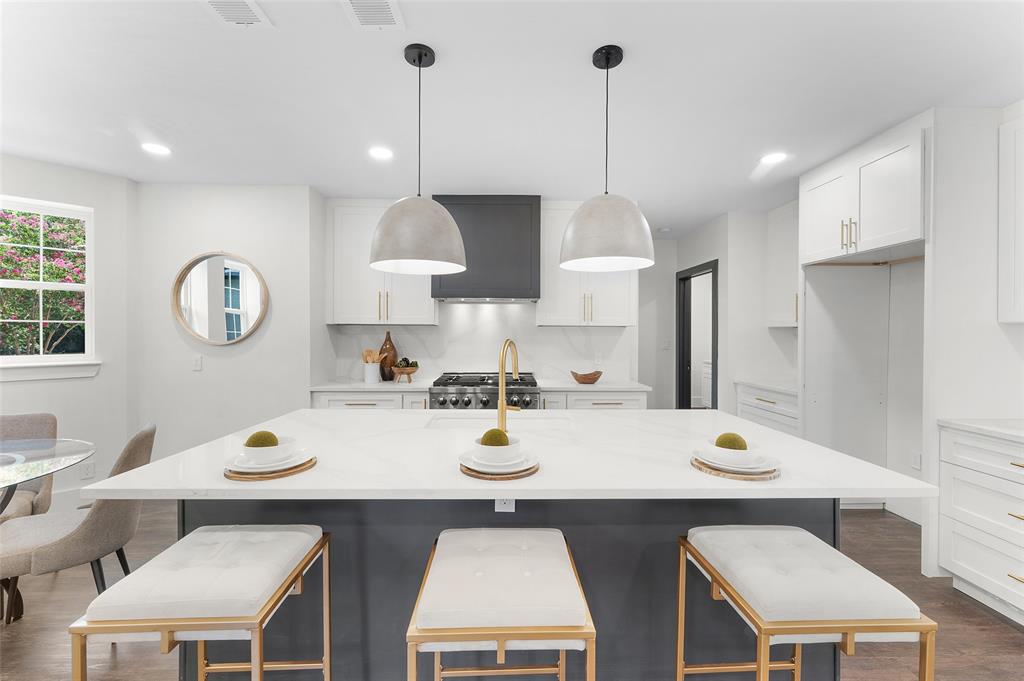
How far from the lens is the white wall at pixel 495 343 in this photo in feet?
14.3

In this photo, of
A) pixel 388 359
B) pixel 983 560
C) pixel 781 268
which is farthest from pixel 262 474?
pixel 781 268

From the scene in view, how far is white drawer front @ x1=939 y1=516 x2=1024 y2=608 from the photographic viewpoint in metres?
2.11

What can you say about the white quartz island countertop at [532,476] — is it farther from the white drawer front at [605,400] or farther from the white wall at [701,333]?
the white wall at [701,333]

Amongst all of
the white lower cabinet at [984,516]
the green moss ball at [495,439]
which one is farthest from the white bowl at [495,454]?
the white lower cabinet at [984,516]

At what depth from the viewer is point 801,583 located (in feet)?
3.59

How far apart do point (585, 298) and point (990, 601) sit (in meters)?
3.02

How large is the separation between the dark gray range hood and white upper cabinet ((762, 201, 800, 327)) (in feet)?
Answer: 7.16

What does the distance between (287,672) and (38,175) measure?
3.77 m

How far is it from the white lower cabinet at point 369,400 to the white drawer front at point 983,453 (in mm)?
3276

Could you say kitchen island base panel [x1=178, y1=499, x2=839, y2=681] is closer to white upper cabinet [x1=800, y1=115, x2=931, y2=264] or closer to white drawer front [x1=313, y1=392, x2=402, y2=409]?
white upper cabinet [x1=800, y1=115, x2=931, y2=264]

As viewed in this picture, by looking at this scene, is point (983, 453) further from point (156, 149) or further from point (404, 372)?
point (156, 149)

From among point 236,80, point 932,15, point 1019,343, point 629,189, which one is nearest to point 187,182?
point 236,80

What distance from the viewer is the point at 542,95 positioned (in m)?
2.31

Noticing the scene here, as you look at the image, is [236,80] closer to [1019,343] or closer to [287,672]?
[287,672]
